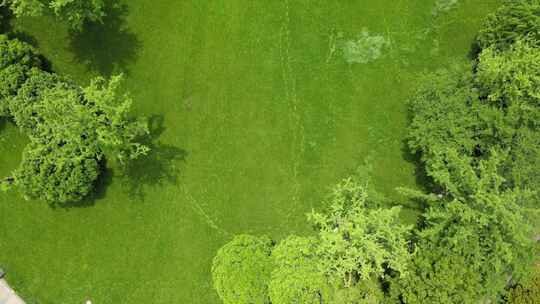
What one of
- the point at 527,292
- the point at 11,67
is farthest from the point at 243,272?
the point at 11,67

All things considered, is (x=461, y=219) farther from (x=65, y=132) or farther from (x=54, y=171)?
Answer: (x=54, y=171)

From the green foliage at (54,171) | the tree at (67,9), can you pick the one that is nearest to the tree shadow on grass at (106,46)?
the tree at (67,9)

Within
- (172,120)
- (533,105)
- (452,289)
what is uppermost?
(533,105)

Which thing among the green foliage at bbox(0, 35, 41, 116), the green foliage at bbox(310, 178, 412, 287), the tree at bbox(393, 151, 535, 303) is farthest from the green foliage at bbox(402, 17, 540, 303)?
the green foliage at bbox(0, 35, 41, 116)

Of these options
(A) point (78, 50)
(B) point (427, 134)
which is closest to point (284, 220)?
(B) point (427, 134)

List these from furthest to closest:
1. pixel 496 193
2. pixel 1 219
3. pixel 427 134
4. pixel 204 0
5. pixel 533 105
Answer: pixel 204 0
pixel 1 219
pixel 427 134
pixel 533 105
pixel 496 193

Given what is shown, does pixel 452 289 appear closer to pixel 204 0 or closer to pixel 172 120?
pixel 172 120
